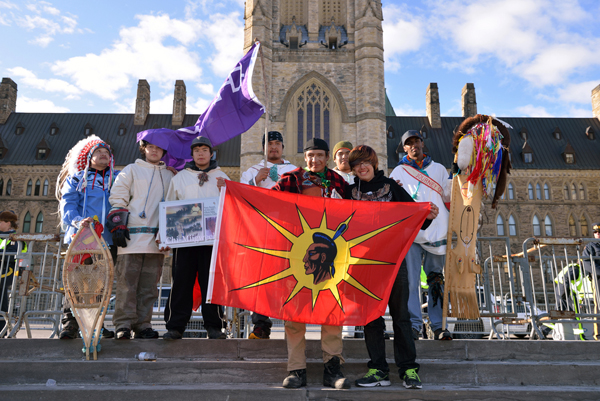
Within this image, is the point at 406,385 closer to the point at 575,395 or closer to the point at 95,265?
the point at 575,395

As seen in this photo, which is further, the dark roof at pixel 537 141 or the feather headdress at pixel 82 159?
the dark roof at pixel 537 141

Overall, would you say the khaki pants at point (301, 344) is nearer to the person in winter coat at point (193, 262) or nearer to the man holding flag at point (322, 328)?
the man holding flag at point (322, 328)

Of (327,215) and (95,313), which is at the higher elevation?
(327,215)

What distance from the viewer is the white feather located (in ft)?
15.5

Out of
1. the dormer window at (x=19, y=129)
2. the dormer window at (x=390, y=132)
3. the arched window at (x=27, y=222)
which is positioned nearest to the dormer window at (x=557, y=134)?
the dormer window at (x=390, y=132)

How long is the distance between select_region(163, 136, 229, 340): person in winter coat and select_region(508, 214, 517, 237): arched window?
32045 mm

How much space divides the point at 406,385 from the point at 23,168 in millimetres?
36845

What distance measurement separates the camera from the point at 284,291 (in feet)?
12.2

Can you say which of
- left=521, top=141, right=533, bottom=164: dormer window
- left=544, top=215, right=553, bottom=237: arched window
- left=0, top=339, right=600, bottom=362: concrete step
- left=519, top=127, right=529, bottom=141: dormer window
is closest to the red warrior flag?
left=0, top=339, right=600, bottom=362: concrete step

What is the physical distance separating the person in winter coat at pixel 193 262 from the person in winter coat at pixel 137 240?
0.67 feet

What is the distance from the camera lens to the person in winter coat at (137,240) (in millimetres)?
4438

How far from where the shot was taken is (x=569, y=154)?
34000 mm

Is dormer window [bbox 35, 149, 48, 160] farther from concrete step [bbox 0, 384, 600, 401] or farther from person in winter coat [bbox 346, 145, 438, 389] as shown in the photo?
person in winter coat [bbox 346, 145, 438, 389]

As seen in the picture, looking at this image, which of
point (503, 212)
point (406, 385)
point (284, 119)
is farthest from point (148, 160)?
point (503, 212)
